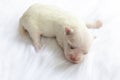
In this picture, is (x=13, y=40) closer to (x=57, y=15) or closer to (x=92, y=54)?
(x=57, y=15)

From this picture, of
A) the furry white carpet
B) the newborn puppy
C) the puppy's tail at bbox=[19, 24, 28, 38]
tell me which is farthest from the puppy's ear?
the puppy's tail at bbox=[19, 24, 28, 38]

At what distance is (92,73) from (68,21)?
0.68 ft

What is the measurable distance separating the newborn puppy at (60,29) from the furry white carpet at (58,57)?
0.03 metres

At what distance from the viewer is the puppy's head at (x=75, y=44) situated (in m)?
0.83

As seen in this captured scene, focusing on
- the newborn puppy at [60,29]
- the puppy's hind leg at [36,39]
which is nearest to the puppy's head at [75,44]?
the newborn puppy at [60,29]

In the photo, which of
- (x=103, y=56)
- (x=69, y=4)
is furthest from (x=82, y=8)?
(x=103, y=56)

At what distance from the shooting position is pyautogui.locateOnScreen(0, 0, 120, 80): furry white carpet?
841 millimetres

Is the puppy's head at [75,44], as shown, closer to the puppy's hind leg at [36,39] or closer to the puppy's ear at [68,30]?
the puppy's ear at [68,30]

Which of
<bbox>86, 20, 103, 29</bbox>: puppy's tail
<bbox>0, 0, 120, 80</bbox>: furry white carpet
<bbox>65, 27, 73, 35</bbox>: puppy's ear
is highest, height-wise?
<bbox>65, 27, 73, 35</bbox>: puppy's ear

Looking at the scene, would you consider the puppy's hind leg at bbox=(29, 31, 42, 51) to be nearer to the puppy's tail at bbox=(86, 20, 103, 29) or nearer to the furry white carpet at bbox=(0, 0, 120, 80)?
the furry white carpet at bbox=(0, 0, 120, 80)

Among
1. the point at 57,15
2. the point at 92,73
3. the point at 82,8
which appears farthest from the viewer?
the point at 82,8

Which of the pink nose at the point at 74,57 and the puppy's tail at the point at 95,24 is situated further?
the puppy's tail at the point at 95,24

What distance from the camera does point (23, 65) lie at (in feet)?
2.92

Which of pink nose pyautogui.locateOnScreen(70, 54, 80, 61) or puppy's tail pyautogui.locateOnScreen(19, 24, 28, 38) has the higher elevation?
puppy's tail pyautogui.locateOnScreen(19, 24, 28, 38)
